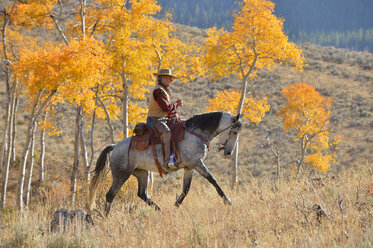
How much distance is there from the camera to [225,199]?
6.57 meters

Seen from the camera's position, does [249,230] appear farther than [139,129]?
No

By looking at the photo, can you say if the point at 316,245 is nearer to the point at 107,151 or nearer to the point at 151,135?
the point at 151,135

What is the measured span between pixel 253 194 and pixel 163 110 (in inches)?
103

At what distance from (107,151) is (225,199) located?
127 inches

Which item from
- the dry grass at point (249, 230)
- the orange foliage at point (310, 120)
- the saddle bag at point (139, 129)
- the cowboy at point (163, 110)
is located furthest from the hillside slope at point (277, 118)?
the dry grass at point (249, 230)

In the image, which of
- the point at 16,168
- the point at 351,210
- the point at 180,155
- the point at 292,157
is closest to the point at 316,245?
the point at 351,210

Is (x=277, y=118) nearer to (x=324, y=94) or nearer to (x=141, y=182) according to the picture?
(x=324, y=94)

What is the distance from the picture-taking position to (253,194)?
21.3ft

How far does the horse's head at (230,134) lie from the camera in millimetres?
7168

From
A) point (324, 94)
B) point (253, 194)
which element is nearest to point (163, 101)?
point (253, 194)

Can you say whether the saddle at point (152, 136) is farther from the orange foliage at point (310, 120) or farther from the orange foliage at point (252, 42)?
the orange foliage at point (310, 120)

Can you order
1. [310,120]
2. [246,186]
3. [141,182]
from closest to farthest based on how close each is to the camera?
[246,186], [141,182], [310,120]

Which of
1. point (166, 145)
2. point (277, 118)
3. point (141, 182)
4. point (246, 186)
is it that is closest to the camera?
point (166, 145)

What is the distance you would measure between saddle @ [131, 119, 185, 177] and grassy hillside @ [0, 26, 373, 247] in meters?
0.48
